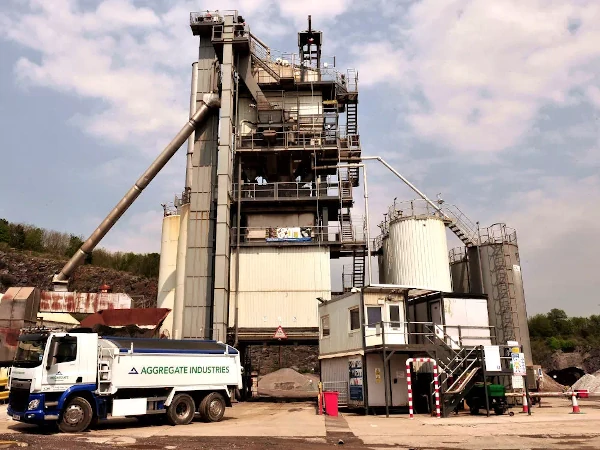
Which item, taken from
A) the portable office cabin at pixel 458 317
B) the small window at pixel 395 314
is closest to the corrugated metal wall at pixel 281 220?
the portable office cabin at pixel 458 317

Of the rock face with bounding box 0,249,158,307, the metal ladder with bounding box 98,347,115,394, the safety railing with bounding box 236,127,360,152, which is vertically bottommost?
the metal ladder with bounding box 98,347,115,394

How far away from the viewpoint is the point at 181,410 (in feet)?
56.9

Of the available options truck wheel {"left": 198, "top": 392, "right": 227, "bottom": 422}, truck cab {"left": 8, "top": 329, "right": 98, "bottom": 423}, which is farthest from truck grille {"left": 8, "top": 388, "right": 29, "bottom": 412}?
truck wheel {"left": 198, "top": 392, "right": 227, "bottom": 422}

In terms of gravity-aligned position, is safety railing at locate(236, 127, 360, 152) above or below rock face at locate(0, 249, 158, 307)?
above

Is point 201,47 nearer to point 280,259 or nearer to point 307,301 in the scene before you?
point 280,259

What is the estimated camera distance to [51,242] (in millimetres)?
82375

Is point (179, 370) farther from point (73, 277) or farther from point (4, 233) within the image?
point (4, 233)

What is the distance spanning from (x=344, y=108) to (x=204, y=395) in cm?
2958

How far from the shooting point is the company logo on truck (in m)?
16.6

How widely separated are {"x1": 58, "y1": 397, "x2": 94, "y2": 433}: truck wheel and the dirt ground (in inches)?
13.0

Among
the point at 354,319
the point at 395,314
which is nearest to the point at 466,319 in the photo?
the point at 395,314

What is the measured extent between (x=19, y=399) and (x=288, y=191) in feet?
83.1

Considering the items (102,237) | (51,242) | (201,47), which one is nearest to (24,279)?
(51,242)

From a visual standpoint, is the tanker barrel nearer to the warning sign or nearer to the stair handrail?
the warning sign
